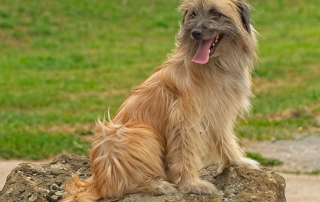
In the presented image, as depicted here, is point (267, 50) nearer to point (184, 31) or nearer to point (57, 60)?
point (57, 60)

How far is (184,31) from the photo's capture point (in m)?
5.84

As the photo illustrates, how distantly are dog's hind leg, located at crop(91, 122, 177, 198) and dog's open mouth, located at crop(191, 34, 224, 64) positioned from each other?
812 millimetres

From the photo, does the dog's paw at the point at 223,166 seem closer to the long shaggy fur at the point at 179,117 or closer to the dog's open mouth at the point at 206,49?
the long shaggy fur at the point at 179,117

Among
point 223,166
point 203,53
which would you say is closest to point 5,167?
point 223,166

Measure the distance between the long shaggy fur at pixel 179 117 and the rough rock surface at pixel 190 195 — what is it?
0.13m

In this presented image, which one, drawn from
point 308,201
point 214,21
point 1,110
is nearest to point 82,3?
point 1,110

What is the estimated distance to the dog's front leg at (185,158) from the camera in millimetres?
5727

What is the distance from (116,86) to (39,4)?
981 centimetres

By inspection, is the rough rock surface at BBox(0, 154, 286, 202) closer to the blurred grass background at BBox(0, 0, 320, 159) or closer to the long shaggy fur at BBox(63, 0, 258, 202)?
the long shaggy fur at BBox(63, 0, 258, 202)

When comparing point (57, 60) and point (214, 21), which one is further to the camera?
point (57, 60)

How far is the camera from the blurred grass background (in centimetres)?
1238

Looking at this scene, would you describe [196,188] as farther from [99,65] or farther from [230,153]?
[99,65]

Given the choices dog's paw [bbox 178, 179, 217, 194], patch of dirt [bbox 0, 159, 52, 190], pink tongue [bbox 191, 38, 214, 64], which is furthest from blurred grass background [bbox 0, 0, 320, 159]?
dog's paw [bbox 178, 179, 217, 194]

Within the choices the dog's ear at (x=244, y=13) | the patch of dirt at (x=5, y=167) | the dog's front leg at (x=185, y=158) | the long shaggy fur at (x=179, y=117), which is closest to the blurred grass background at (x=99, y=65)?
the patch of dirt at (x=5, y=167)
